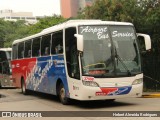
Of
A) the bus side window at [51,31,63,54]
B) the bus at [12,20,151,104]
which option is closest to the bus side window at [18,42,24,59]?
the bus side window at [51,31,63,54]

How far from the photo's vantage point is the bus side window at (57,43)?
16.0m

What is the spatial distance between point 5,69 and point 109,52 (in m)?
16.9

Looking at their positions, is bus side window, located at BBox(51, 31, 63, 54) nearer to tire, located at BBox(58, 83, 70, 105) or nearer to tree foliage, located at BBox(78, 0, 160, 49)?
tire, located at BBox(58, 83, 70, 105)

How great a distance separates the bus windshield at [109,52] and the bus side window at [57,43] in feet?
5.46

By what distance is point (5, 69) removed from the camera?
97.8 feet

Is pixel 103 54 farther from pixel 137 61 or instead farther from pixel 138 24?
pixel 138 24

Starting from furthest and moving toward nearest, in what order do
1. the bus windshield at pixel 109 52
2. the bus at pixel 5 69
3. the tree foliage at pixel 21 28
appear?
the tree foliage at pixel 21 28
the bus at pixel 5 69
the bus windshield at pixel 109 52

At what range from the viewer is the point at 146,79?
2227 cm

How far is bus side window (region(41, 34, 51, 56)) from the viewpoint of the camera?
1762 centimetres

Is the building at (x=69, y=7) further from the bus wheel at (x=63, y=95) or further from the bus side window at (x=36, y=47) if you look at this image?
the bus wheel at (x=63, y=95)

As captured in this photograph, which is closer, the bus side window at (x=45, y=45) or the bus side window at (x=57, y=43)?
the bus side window at (x=57, y=43)

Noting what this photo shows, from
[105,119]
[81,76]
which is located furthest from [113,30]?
[105,119]

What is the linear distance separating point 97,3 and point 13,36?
5577cm

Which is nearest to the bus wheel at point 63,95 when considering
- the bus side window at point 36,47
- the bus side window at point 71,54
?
the bus side window at point 71,54
